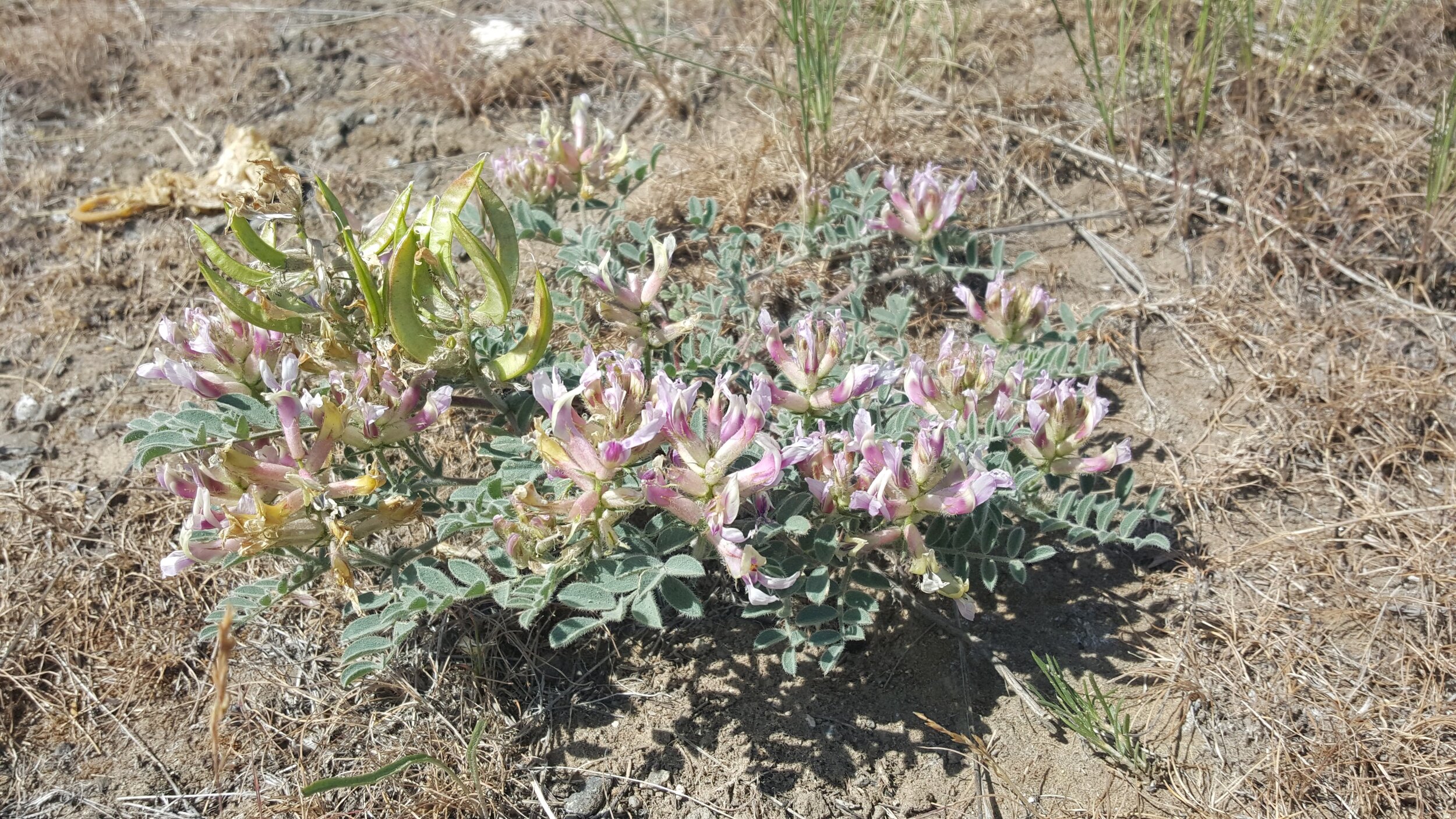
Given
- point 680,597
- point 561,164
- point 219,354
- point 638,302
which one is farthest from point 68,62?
point 680,597

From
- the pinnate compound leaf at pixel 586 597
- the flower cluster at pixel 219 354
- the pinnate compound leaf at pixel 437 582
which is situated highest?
the flower cluster at pixel 219 354

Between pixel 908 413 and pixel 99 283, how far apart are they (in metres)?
2.72

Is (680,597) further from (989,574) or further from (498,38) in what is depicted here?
(498,38)

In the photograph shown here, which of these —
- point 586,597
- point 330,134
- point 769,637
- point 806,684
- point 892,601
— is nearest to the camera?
point 586,597

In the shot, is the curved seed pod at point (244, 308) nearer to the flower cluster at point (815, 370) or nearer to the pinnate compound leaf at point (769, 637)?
the flower cluster at point (815, 370)

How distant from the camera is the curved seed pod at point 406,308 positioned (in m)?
1.74

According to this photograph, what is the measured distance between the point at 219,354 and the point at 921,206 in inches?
69.1

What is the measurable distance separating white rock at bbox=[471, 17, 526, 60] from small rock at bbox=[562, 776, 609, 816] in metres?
3.04

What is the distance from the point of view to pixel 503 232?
6.31 feet

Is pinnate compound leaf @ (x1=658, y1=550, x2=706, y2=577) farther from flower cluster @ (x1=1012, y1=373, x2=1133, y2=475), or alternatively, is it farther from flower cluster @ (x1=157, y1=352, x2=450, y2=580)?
flower cluster @ (x1=1012, y1=373, x2=1133, y2=475)

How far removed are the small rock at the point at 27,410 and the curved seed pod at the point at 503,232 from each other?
1.85 metres

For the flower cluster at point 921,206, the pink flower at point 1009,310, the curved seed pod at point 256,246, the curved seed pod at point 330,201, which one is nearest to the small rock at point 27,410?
the curved seed pod at point 256,246

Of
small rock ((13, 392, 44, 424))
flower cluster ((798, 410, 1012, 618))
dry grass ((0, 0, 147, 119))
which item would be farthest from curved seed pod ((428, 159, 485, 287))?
dry grass ((0, 0, 147, 119))

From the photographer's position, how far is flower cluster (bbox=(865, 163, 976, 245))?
2.68 metres
